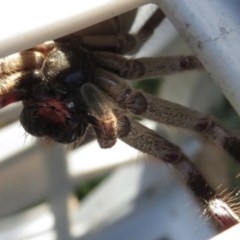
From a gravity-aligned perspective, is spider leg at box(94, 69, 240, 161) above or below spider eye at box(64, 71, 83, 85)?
below

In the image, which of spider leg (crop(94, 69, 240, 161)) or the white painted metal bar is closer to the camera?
the white painted metal bar

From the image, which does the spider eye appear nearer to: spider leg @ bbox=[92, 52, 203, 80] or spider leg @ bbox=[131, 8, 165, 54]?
spider leg @ bbox=[92, 52, 203, 80]

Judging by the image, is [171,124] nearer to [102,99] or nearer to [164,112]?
[164,112]

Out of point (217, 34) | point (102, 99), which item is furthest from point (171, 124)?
point (217, 34)

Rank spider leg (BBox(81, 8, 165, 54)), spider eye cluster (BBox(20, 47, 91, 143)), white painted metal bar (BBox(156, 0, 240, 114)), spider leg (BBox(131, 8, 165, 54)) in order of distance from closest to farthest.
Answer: white painted metal bar (BBox(156, 0, 240, 114)) < spider eye cluster (BBox(20, 47, 91, 143)) < spider leg (BBox(81, 8, 165, 54)) < spider leg (BBox(131, 8, 165, 54))

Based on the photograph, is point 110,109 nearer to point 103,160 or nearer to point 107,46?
point 107,46

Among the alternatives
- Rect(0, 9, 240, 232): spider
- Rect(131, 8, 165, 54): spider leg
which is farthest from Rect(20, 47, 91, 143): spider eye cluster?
Rect(131, 8, 165, 54): spider leg

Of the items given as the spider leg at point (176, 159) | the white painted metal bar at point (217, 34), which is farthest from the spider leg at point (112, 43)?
the white painted metal bar at point (217, 34)

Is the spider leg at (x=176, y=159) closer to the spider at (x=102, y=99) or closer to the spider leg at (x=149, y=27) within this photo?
the spider at (x=102, y=99)
